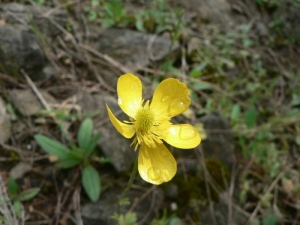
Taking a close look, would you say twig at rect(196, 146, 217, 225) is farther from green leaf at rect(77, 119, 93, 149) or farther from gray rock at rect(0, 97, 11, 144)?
gray rock at rect(0, 97, 11, 144)

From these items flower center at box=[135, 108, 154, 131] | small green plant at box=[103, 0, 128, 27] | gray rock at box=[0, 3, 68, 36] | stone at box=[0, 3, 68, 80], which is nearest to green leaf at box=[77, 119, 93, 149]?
stone at box=[0, 3, 68, 80]

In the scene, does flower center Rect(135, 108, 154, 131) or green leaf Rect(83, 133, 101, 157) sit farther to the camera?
green leaf Rect(83, 133, 101, 157)

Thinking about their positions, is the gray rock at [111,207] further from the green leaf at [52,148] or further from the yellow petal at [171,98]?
the yellow petal at [171,98]

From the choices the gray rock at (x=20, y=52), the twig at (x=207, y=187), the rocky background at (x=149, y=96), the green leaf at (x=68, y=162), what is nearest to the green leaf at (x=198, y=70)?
the rocky background at (x=149, y=96)

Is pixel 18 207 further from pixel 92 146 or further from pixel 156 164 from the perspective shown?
pixel 156 164

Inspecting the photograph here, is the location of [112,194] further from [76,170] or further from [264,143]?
[264,143]

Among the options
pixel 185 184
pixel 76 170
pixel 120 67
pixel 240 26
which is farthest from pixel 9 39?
pixel 240 26

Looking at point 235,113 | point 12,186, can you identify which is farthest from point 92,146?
point 235,113
